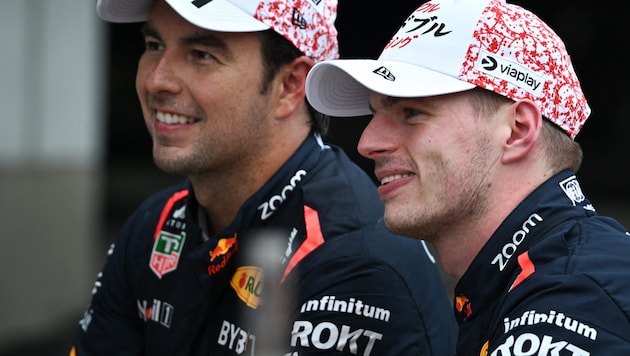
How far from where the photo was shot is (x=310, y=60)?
10.9ft

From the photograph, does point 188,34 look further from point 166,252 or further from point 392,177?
point 392,177

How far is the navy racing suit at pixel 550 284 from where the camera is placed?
2070 mm

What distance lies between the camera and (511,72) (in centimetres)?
246

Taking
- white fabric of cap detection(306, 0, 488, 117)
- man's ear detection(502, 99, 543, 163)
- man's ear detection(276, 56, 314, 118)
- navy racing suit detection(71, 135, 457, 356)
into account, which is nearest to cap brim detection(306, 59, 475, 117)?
white fabric of cap detection(306, 0, 488, 117)

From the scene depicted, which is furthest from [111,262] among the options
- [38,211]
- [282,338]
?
[38,211]

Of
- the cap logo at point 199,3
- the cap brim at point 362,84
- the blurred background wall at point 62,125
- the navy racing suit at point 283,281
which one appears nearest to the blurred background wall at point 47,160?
the blurred background wall at point 62,125

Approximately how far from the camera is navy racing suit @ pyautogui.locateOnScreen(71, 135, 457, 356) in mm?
2803

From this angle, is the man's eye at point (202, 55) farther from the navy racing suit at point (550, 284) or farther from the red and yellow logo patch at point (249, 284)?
the navy racing suit at point (550, 284)

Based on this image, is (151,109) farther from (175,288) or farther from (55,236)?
(55,236)

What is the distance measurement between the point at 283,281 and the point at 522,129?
82cm

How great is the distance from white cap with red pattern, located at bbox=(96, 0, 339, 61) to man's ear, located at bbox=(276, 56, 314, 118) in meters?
0.04

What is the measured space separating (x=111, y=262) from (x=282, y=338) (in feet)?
3.00

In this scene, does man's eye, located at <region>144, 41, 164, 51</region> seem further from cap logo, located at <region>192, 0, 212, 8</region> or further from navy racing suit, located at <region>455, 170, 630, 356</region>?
navy racing suit, located at <region>455, 170, 630, 356</region>

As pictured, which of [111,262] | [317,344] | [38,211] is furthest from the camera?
[38,211]
